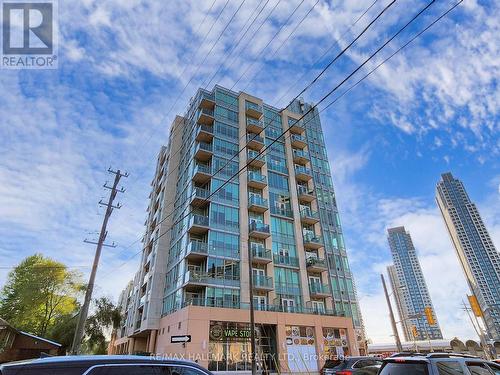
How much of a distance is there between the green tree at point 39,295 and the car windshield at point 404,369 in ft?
142

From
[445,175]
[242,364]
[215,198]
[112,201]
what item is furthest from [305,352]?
[445,175]

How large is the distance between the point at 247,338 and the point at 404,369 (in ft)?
70.5

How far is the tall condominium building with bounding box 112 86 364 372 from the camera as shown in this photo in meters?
25.3

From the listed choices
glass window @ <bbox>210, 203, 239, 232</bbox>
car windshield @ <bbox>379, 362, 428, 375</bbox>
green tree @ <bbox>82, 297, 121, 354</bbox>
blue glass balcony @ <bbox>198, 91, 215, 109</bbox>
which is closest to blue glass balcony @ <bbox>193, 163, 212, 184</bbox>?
glass window @ <bbox>210, 203, 239, 232</bbox>

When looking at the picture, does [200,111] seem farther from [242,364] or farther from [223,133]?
[242,364]

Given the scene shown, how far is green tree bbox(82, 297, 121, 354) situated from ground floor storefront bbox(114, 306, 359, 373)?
10947mm

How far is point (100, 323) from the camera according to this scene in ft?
121

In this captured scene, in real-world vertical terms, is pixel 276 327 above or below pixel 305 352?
above

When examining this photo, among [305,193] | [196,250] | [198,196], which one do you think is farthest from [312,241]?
[198,196]

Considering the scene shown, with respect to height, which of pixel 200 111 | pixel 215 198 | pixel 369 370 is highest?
pixel 200 111

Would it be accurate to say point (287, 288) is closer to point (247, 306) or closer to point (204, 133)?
point (247, 306)

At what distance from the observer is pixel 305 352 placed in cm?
2658

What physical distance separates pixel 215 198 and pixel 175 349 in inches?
541

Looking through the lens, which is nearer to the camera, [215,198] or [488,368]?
[488,368]
